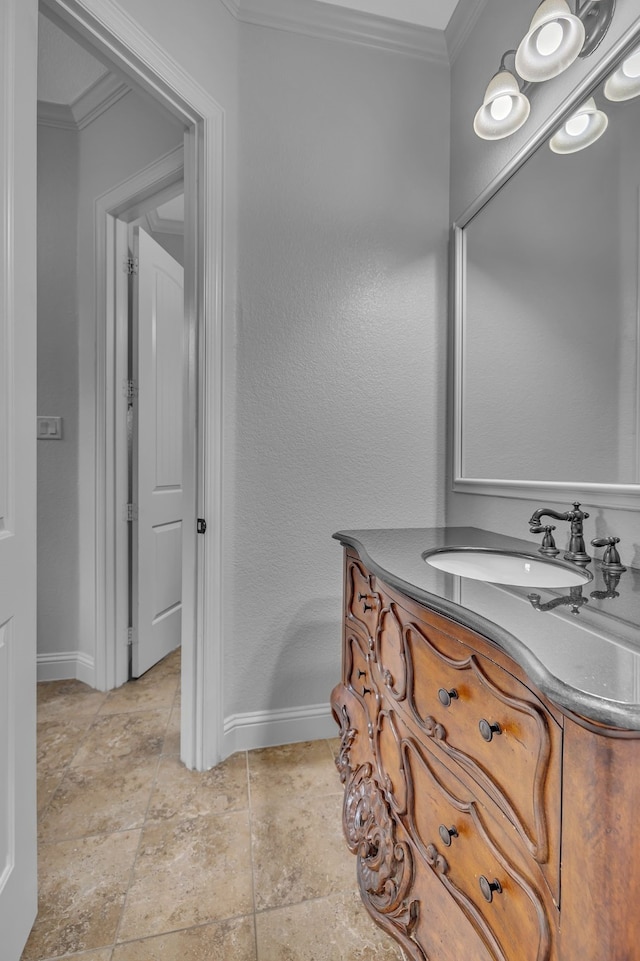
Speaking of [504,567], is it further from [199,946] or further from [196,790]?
[196,790]

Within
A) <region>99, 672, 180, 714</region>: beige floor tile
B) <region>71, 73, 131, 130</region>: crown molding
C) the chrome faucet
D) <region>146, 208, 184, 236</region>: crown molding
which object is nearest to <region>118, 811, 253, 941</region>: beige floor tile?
<region>99, 672, 180, 714</region>: beige floor tile

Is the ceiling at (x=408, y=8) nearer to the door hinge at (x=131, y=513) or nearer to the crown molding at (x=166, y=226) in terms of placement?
the crown molding at (x=166, y=226)

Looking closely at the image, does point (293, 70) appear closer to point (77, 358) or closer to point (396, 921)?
point (77, 358)

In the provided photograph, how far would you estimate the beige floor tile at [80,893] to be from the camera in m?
1.04

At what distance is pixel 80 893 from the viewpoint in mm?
1164

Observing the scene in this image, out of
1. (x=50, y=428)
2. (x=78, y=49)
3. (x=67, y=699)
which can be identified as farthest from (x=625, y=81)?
(x=67, y=699)

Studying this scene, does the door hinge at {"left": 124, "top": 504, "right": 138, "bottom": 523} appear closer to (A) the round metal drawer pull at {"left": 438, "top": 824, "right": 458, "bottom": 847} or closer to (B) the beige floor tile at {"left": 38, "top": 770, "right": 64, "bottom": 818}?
(B) the beige floor tile at {"left": 38, "top": 770, "right": 64, "bottom": 818}

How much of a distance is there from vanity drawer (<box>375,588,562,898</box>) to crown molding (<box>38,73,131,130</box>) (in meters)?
2.51

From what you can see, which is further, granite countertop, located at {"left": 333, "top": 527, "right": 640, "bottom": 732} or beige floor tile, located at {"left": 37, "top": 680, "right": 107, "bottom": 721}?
beige floor tile, located at {"left": 37, "top": 680, "right": 107, "bottom": 721}

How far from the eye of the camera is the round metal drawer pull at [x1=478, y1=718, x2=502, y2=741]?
62cm

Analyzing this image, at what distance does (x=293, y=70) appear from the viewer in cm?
172

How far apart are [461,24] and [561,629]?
2.22 m

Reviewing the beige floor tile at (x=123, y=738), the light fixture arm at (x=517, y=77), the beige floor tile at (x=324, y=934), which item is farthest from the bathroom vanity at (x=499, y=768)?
the light fixture arm at (x=517, y=77)
